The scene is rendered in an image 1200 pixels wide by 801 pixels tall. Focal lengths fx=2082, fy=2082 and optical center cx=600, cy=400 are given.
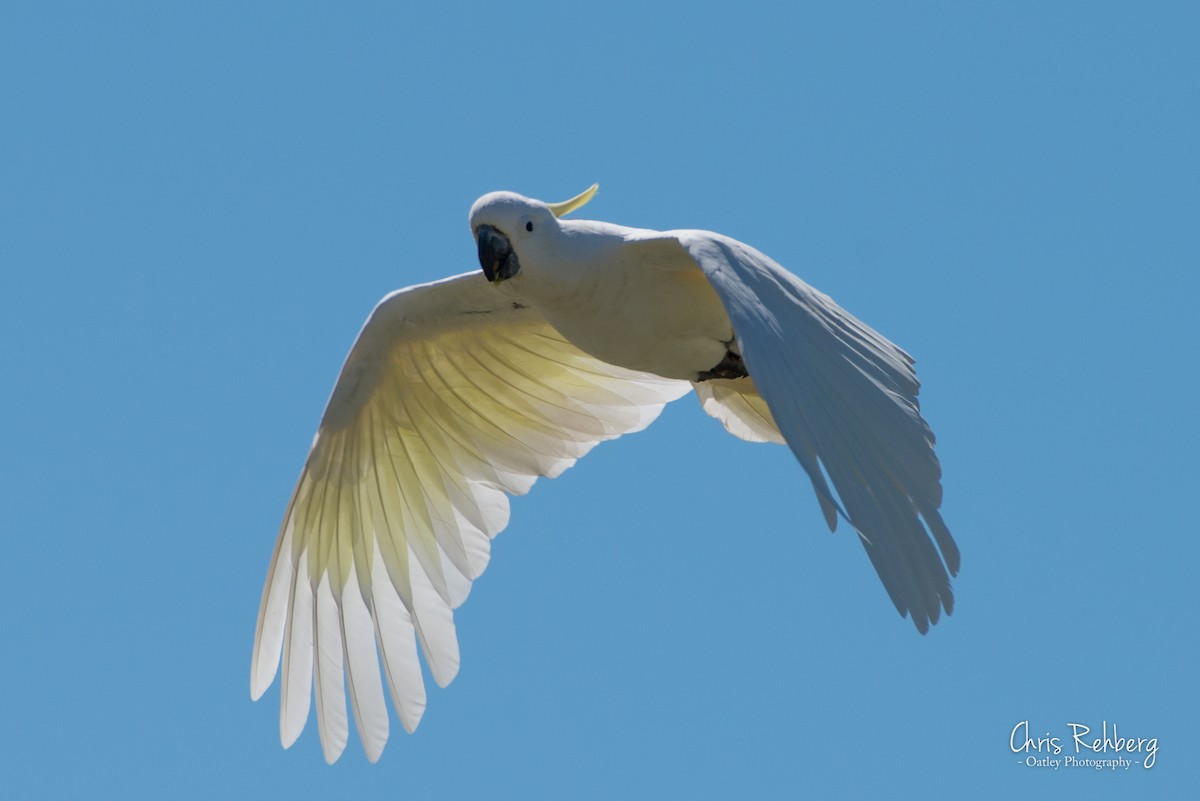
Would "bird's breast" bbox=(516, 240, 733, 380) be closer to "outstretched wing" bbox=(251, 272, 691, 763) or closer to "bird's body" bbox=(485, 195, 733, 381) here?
"bird's body" bbox=(485, 195, 733, 381)

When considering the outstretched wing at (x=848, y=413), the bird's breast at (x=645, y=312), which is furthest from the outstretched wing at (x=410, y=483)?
the outstretched wing at (x=848, y=413)

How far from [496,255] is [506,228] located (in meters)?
0.11

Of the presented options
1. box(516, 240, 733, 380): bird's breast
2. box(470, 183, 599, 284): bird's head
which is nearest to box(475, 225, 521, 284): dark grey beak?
box(470, 183, 599, 284): bird's head

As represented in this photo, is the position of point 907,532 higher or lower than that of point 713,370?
lower

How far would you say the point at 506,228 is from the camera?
7426 mm

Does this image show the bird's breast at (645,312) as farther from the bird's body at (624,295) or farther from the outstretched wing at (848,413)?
the outstretched wing at (848,413)

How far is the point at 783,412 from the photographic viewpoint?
6.45m

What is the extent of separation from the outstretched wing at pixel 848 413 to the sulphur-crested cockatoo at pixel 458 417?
20 cm

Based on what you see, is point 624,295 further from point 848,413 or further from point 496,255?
point 848,413

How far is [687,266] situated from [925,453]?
1231 mm

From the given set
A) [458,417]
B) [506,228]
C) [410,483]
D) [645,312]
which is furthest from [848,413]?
[410,483]

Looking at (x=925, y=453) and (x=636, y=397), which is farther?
(x=636, y=397)

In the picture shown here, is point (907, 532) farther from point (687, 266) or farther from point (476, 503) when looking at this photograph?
point (476, 503)

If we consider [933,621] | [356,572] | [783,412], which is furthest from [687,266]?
[356,572]
